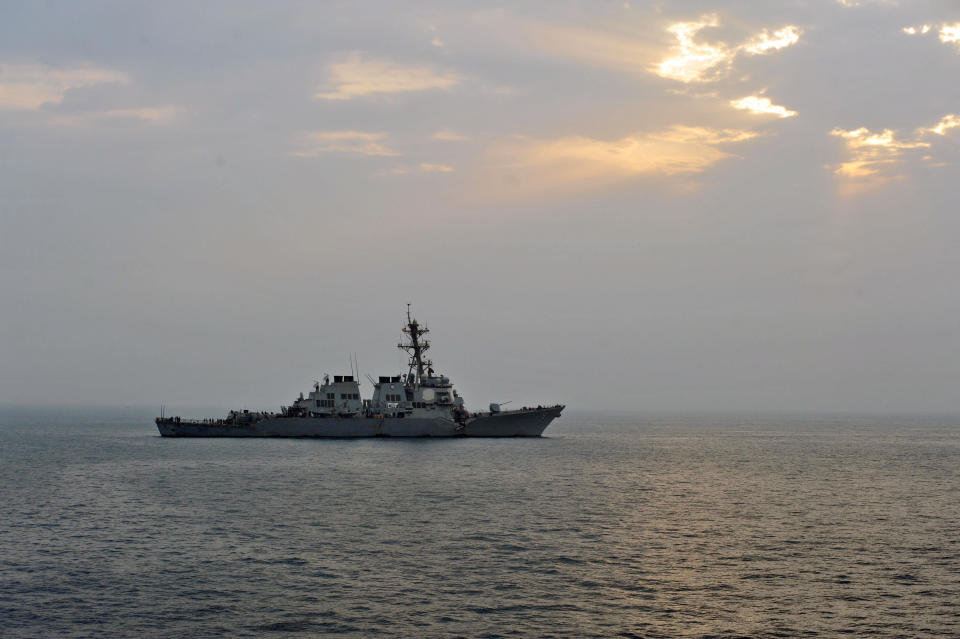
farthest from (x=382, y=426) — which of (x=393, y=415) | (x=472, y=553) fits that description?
(x=472, y=553)

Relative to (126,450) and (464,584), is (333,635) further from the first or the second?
(126,450)

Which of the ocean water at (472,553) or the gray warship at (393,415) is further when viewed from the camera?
the gray warship at (393,415)

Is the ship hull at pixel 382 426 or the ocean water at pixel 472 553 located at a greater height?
the ship hull at pixel 382 426

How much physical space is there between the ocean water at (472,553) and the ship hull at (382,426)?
101ft

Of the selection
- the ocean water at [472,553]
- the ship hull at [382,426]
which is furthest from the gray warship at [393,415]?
the ocean water at [472,553]

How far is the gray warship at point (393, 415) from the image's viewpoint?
106250 millimetres

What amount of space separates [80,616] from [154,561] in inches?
319

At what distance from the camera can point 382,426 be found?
106m

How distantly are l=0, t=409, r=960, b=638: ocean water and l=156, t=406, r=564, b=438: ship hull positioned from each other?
101ft

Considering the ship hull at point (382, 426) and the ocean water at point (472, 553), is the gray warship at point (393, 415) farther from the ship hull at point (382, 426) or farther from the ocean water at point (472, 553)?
the ocean water at point (472, 553)

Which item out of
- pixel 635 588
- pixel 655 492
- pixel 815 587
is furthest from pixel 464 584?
pixel 655 492

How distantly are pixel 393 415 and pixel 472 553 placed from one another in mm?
70013

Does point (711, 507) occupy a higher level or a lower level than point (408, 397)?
lower

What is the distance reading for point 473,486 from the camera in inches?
2408
